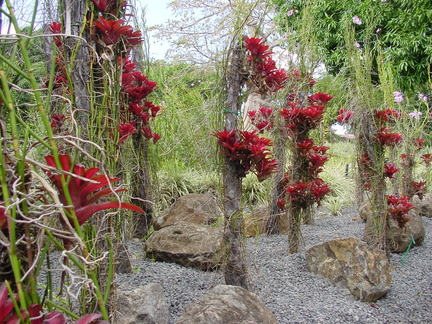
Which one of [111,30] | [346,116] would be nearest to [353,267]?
[346,116]

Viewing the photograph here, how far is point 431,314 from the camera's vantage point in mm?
2170

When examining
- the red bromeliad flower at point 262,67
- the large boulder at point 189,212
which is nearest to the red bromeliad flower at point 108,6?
the red bromeliad flower at point 262,67

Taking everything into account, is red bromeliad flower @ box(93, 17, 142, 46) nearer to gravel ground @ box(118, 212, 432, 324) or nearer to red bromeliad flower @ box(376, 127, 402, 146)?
gravel ground @ box(118, 212, 432, 324)

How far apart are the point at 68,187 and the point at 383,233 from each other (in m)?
2.84

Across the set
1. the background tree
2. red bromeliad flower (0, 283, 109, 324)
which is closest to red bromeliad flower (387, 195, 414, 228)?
red bromeliad flower (0, 283, 109, 324)

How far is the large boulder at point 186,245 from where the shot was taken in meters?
2.51

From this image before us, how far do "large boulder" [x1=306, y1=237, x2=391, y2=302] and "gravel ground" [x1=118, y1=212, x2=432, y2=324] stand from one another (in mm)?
56

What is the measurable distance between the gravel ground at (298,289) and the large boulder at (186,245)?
0.06 metres

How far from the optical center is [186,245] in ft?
8.56

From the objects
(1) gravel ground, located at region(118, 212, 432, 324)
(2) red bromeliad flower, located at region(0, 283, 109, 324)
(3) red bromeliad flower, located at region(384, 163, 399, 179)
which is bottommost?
(1) gravel ground, located at region(118, 212, 432, 324)

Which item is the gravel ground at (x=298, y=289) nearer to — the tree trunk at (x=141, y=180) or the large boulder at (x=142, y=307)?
the large boulder at (x=142, y=307)

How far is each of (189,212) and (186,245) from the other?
0.91 meters

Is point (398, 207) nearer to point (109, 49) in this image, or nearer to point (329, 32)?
point (109, 49)

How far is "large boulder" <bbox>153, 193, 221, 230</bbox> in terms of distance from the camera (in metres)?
3.38
